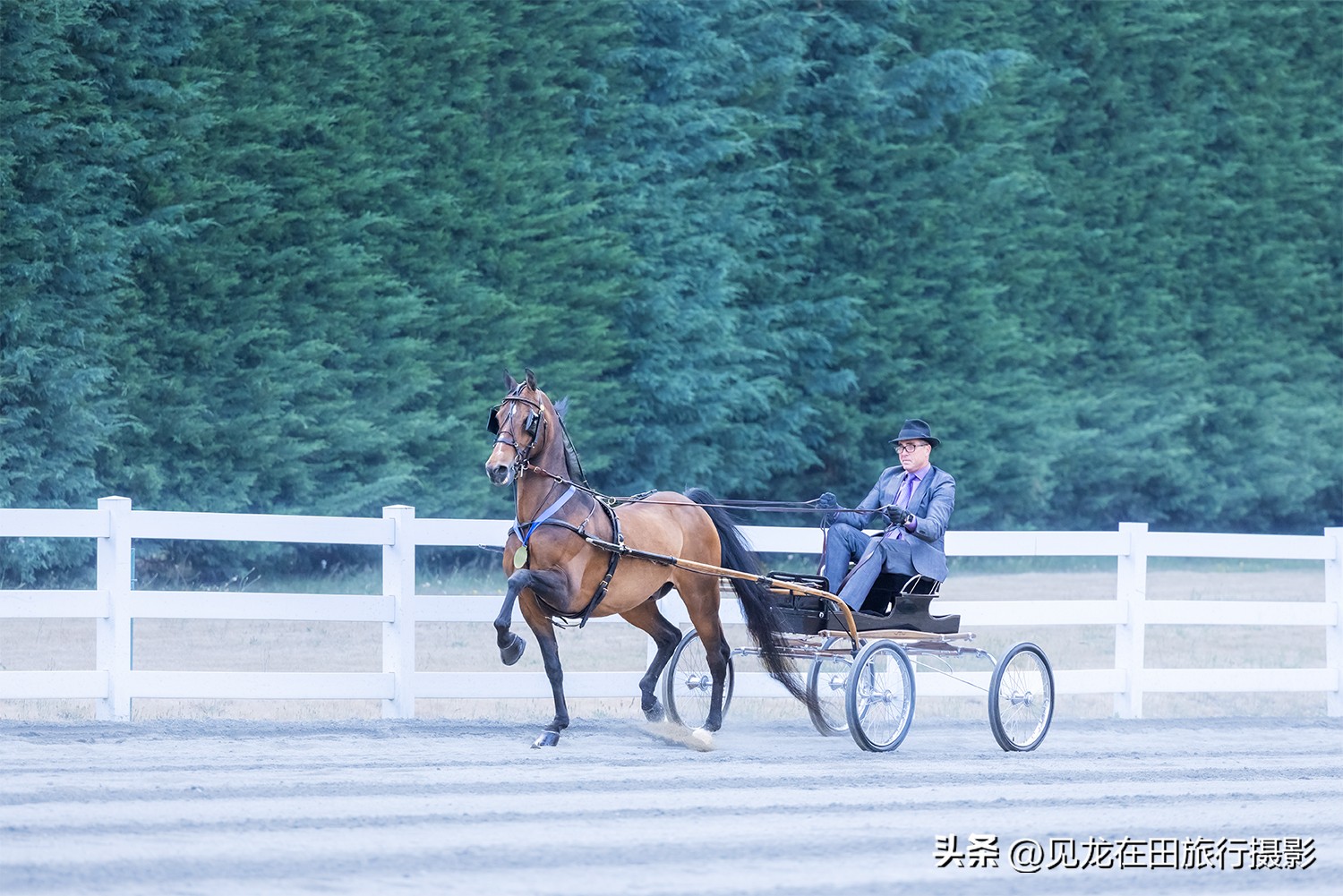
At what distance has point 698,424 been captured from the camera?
20906 millimetres

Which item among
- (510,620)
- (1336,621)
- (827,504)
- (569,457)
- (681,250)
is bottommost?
(1336,621)

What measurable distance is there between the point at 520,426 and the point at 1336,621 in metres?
6.40

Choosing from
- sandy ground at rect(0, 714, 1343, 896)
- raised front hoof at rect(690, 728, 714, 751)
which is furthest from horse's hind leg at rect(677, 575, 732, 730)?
raised front hoof at rect(690, 728, 714, 751)

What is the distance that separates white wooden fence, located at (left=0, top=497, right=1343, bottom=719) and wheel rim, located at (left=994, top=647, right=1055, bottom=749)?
1054mm

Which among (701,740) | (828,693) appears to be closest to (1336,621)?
(828,693)

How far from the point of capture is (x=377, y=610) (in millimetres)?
10227

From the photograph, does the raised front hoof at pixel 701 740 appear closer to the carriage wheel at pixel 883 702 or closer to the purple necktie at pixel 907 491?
the carriage wheel at pixel 883 702

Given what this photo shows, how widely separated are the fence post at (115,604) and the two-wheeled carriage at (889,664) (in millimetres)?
2997

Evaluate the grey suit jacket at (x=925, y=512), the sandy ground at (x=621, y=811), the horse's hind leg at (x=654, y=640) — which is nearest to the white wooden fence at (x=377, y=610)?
the sandy ground at (x=621, y=811)

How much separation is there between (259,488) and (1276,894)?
13.0 metres

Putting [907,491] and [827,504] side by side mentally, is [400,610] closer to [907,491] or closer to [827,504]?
[827,504]

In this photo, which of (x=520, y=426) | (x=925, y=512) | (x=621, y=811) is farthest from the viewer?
(x=925, y=512)

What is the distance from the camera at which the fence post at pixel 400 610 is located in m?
10.3

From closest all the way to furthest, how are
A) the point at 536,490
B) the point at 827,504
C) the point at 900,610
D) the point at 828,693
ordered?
the point at 536,490, the point at 900,610, the point at 827,504, the point at 828,693
